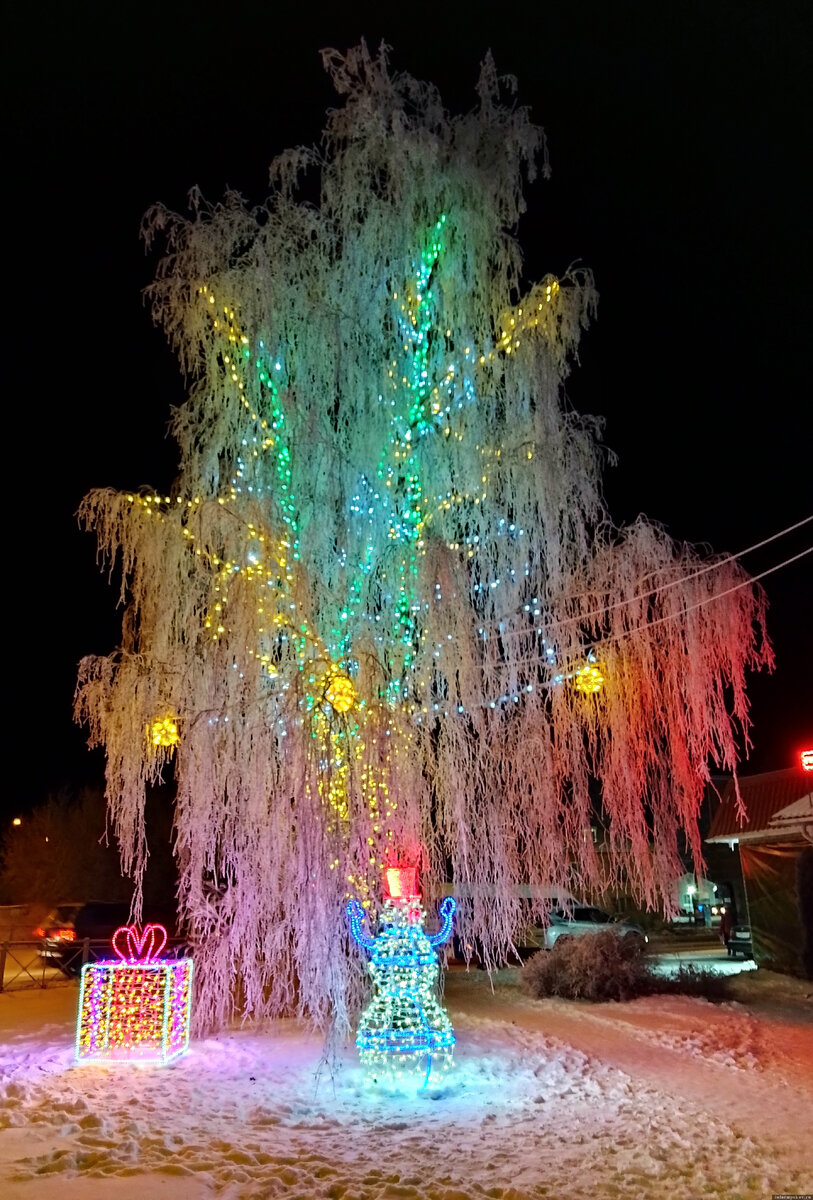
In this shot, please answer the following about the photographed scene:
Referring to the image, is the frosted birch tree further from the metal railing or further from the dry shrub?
the metal railing

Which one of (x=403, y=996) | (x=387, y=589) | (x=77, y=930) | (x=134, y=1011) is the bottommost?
(x=134, y=1011)

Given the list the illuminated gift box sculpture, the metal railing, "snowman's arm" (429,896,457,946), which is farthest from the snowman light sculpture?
the metal railing

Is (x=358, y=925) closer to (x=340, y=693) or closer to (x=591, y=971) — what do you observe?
(x=340, y=693)

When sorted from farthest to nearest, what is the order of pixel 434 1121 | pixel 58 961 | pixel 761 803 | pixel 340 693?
pixel 761 803, pixel 58 961, pixel 340 693, pixel 434 1121

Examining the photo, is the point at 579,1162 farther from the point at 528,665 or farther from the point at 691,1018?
the point at 691,1018

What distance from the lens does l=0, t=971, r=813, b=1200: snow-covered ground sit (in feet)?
14.7

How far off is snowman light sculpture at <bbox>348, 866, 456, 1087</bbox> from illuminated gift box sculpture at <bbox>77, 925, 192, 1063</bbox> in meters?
2.02

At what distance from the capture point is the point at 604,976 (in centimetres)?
1104

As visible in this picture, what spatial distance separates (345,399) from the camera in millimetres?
7359

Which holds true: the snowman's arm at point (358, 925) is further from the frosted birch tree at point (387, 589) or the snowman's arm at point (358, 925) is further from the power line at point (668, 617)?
the power line at point (668, 617)

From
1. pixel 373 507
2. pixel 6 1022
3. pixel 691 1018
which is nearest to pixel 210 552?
pixel 373 507

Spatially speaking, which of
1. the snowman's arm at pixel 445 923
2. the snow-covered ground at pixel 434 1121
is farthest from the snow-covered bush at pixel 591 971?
the snowman's arm at pixel 445 923

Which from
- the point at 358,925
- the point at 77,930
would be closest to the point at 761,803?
the point at 358,925

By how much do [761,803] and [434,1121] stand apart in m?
12.0
